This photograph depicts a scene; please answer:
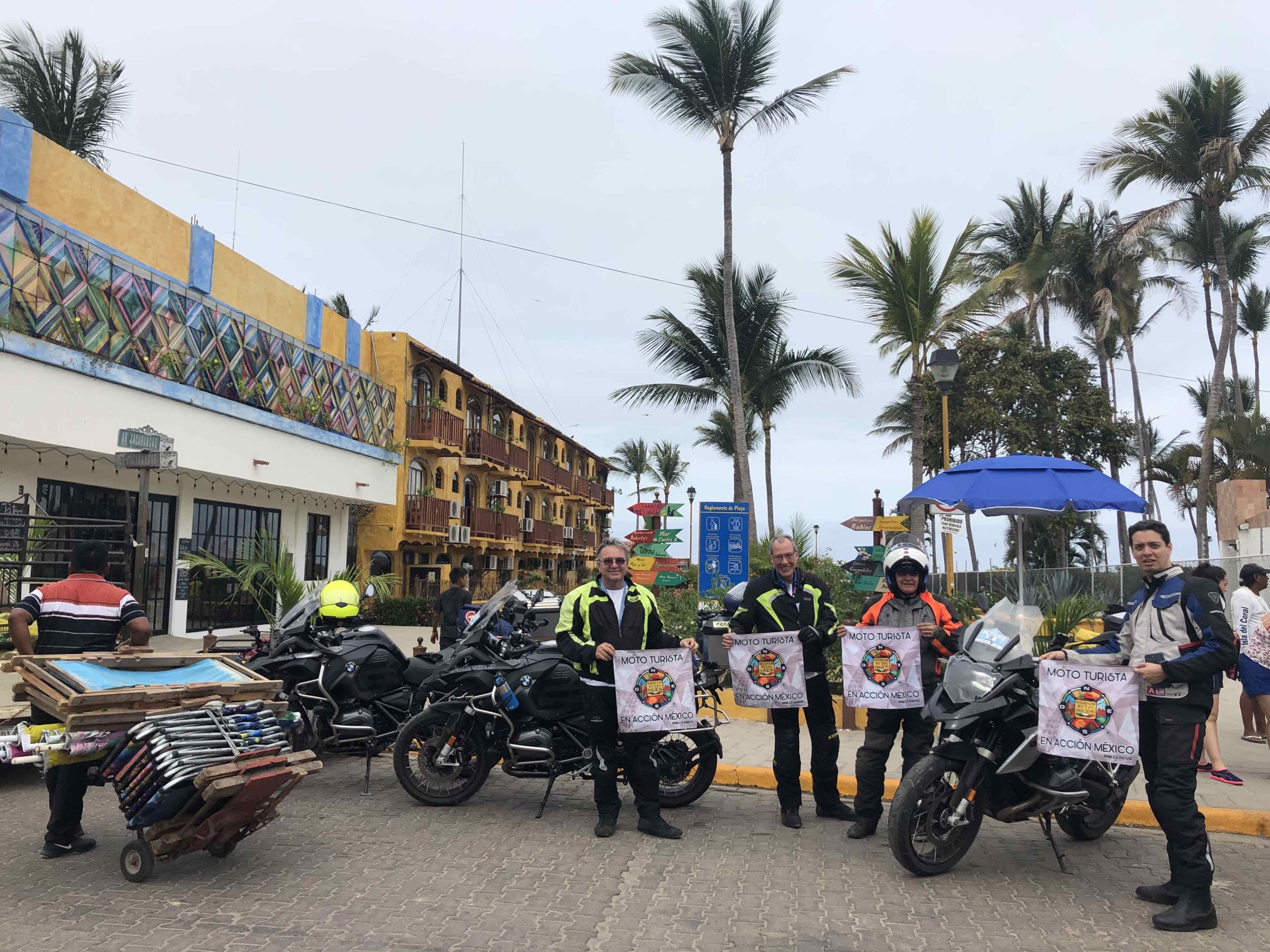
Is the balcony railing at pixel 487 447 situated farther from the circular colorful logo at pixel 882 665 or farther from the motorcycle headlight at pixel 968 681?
the motorcycle headlight at pixel 968 681

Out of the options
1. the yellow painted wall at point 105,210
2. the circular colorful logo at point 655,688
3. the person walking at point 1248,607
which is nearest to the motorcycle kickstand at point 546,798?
the circular colorful logo at point 655,688

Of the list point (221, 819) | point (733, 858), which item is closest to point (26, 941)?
point (221, 819)

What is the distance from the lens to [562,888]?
4.93 m

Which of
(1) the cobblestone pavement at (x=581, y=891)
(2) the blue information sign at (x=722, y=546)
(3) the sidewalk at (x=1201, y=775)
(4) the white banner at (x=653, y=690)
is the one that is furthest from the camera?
(2) the blue information sign at (x=722, y=546)

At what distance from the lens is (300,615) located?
7141 mm

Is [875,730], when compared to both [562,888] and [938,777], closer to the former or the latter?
[938,777]

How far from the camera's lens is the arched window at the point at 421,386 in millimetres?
31250

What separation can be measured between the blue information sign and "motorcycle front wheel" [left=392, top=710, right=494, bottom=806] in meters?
6.10

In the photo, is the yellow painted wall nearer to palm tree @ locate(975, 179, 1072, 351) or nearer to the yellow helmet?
the yellow helmet

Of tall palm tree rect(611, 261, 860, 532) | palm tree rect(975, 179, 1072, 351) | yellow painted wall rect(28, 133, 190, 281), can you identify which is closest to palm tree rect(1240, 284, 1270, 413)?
palm tree rect(975, 179, 1072, 351)

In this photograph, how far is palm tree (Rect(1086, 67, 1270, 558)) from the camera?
22641 millimetres

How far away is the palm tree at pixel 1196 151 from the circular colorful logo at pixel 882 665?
2218 centimetres

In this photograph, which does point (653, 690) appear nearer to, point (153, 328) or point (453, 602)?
point (453, 602)

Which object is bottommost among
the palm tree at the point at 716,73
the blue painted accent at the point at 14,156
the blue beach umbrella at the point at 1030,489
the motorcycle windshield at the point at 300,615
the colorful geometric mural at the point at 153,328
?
the motorcycle windshield at the point at 300,615
